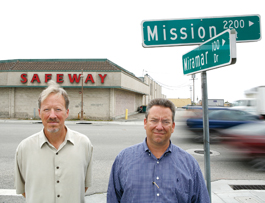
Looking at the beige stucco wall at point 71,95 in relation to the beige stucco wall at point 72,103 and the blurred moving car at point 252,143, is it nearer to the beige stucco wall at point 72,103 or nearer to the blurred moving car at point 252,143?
the beige stucco wall at point 72,103

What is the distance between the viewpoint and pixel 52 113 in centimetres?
203

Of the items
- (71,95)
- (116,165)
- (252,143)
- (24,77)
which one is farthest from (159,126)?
(24,77)

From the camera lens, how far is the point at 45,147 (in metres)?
2.06

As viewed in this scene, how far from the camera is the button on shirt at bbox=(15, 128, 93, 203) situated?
198 centimetres

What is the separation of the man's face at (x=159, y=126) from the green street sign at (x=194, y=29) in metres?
1.21

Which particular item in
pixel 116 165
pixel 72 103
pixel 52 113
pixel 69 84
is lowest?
pixel 116 165

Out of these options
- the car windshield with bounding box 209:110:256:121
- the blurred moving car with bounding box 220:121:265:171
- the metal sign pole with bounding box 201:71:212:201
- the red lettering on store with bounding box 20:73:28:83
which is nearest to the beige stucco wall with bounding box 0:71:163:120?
the red lettering on store with bounding box 20:73:28:83

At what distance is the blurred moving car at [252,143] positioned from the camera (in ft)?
18.4

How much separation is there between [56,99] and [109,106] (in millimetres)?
19454

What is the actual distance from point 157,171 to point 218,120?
26.3 ft

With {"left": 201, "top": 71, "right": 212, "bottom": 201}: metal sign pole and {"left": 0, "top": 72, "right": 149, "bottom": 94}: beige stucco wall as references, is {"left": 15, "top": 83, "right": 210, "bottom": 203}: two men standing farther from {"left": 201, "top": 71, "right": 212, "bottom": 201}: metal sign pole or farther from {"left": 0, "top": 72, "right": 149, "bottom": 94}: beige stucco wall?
{"left": 0, "top": 72, "right": 149, "bottom": 94}: beige stucco wall

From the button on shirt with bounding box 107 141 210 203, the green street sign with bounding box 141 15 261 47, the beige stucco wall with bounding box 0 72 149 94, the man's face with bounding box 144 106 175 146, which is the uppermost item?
the beige stucco wall with bounding box 0 72 149 94

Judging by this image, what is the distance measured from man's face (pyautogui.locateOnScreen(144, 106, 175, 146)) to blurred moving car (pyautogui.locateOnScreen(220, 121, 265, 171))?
4.73 m

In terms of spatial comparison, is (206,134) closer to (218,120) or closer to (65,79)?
(218,120)
